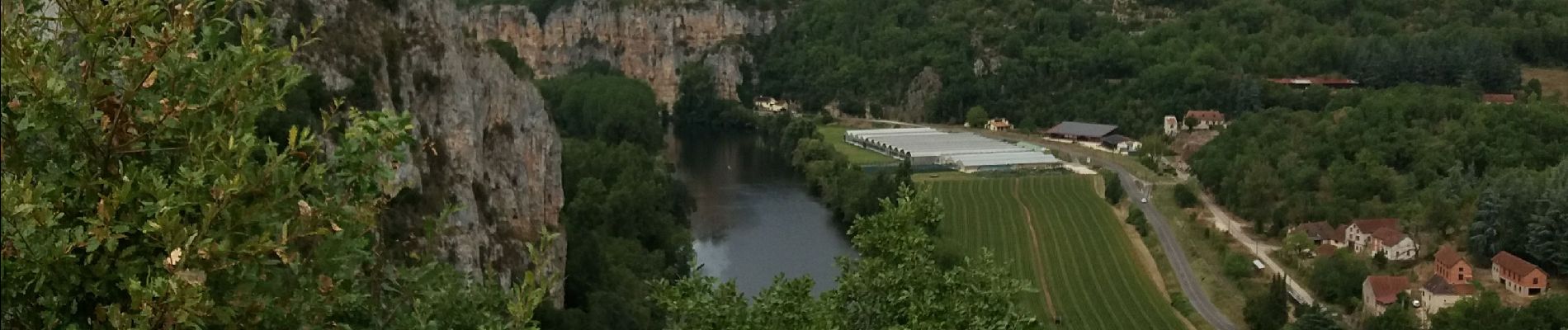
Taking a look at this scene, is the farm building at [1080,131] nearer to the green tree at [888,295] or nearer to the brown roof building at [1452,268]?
the brown roof building at [1452,268]

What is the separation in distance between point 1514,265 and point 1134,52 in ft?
113

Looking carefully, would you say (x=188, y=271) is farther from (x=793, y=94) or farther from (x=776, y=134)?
(x=793, y=94)

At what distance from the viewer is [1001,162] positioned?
44812 millimetres

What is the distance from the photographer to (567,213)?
83.6ft

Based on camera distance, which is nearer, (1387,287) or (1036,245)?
(1387,287)

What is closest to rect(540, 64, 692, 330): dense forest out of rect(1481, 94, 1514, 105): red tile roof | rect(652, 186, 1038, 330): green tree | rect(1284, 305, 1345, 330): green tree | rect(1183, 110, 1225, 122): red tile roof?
rect(652, 186, 1038, 330): green tree

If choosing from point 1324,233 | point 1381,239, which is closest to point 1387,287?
point 1381,239

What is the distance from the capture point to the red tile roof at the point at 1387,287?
76.2 ft

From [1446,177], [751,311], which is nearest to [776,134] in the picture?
[1446,177]

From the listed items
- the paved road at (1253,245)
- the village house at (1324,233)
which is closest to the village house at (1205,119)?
the paved road at (1253,245)

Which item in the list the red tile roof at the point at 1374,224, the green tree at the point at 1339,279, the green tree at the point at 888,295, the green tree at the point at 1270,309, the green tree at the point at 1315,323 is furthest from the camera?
the red tile roof at the point at 1374,224

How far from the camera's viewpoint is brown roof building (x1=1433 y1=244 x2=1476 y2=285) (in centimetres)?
2459

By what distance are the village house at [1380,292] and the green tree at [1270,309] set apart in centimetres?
141

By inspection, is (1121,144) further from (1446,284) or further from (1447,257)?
(1446,284)
